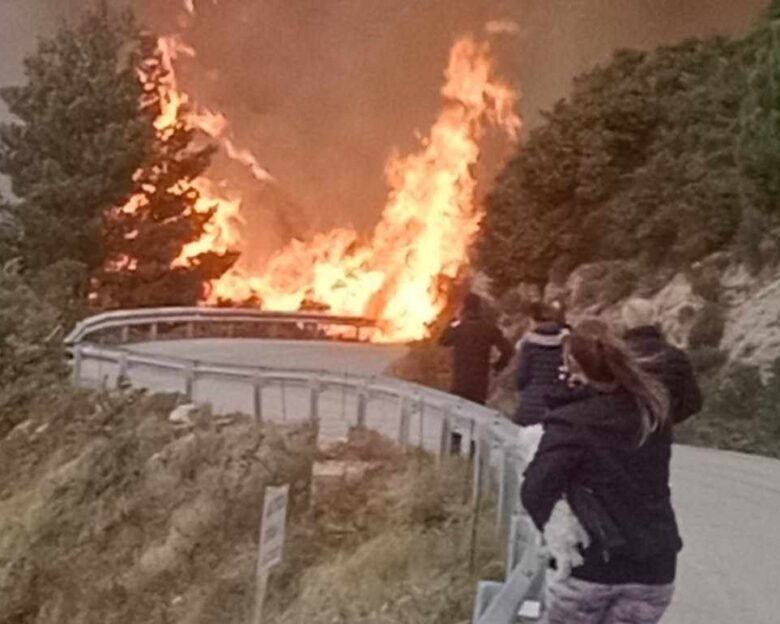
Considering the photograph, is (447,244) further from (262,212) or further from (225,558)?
(225,558)

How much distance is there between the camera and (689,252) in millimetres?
4633

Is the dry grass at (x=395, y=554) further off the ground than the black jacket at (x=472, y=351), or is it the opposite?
the black jacket at (x=472, y=351)

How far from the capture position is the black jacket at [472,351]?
453cm

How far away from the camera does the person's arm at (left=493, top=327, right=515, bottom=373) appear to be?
4430mm

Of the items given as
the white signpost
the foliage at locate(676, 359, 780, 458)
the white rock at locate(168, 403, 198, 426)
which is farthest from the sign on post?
the foliage at locate(676, 359, 780, 458)

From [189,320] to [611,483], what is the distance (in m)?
2.50

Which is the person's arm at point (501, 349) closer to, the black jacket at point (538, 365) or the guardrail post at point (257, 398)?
the black jacket at point (538, 365)

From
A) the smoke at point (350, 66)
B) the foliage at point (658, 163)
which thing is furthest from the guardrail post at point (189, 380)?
the foliage at point (658, 163)

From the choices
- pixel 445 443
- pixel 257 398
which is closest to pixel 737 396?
pixel 445 443

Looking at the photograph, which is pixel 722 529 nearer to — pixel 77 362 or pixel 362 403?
pixel 362 403

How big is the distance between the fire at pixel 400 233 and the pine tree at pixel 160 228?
0.14ft

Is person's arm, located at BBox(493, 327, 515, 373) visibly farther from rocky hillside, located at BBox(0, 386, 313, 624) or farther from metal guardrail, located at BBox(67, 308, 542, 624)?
rocky hillside, located at BBox(0, 386, 313, 624)

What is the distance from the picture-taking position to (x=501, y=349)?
4477mm

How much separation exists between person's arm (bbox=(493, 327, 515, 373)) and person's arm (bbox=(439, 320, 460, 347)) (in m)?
0.16
